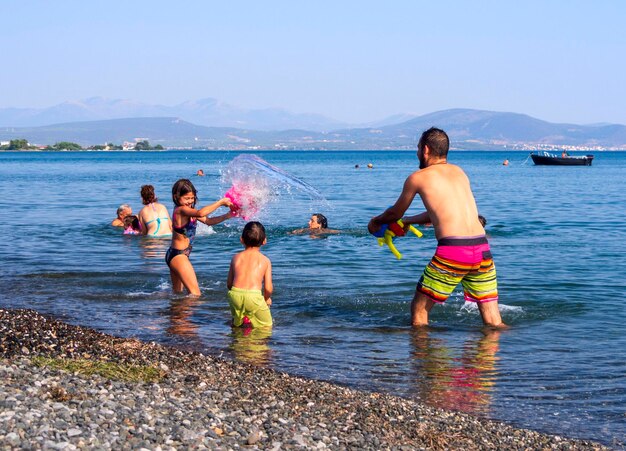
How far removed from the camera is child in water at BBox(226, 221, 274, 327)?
9562 millimetres

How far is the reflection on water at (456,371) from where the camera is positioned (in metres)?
7.35

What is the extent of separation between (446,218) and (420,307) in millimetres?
1127

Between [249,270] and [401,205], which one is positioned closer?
[401,205]

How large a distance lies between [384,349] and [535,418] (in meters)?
2.46

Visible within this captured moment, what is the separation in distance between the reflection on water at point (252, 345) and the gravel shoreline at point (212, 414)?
2.24ft

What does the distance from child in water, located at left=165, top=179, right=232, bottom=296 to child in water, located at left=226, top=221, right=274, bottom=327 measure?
0.79m

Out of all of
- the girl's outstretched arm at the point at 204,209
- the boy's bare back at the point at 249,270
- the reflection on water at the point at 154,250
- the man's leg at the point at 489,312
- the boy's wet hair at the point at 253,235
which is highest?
the girl's outstretched arm at the point at 204,209

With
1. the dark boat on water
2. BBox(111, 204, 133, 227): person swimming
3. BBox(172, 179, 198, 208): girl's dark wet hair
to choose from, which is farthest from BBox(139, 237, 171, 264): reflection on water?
the dark boat on water

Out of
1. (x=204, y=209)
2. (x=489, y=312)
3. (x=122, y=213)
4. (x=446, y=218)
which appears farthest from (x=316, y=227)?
(x=446, y=218)

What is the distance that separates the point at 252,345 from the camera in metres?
9.23

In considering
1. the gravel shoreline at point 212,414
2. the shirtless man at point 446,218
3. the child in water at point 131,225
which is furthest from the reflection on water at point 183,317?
the child in water at point 131,225

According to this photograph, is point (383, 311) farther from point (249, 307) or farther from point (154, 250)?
point (154, 250)

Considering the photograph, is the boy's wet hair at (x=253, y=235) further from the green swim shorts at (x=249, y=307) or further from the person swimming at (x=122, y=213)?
the person swimming at (x=122, y=213)

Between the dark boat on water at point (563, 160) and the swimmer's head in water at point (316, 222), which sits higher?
the dark boat on water at point (563, 160)
